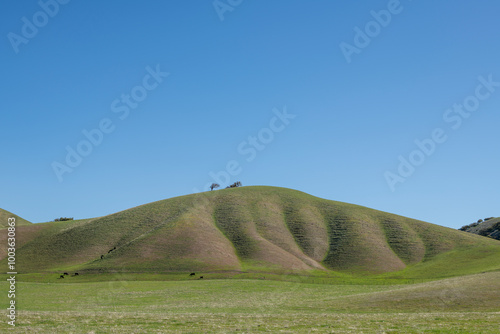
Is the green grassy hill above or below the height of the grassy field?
above

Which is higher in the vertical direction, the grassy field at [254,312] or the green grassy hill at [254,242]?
the green grassy hill at [254,242]

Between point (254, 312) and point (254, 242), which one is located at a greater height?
point (254, 242)

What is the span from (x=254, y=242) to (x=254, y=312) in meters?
81.5

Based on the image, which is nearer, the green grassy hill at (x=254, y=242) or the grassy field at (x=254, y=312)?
the grassy field at (x=254, y=312)

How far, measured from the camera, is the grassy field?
87.1ft

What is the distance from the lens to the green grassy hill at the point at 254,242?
10306 cm

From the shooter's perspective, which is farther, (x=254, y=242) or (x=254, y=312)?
(x=254, y=242)

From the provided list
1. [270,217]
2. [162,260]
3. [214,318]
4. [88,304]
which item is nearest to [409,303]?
[214,318]

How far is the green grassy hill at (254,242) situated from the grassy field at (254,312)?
33.9 m

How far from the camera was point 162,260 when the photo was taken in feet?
330

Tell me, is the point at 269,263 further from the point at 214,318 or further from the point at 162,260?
the point at 214,318

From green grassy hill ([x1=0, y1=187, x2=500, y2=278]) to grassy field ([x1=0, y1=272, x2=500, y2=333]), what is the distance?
111ft

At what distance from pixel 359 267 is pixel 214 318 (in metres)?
86.8

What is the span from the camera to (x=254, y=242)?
394 ft
